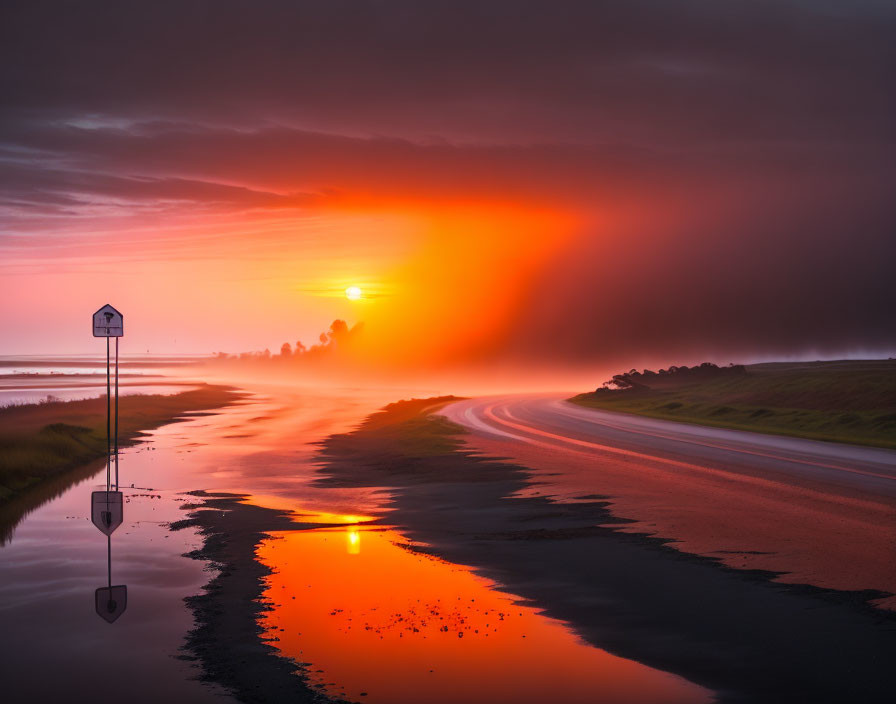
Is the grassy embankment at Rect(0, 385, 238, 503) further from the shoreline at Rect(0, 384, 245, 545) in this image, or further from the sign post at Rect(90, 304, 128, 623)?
the sign post at Rect(90, 304, 128, 623)

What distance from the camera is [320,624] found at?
10.7m

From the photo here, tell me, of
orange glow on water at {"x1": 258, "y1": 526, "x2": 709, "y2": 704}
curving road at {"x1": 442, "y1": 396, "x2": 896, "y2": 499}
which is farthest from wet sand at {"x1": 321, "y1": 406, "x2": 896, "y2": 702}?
curving road at {"x1": 442, "y1": 396, "x2": 896, "y2": 499}

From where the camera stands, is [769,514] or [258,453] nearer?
[769,514]

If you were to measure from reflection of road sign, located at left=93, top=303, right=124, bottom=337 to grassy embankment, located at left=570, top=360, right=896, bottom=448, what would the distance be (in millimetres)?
26459

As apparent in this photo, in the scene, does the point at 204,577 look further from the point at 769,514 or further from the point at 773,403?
the point at 773,403

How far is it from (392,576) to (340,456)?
20527mm

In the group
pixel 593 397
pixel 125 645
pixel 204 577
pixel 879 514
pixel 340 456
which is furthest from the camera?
pixel 593 397

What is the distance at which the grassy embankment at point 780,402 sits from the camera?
132 feet

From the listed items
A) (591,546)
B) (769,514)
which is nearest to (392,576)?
(591,546)

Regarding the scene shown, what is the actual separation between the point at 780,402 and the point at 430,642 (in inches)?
2164

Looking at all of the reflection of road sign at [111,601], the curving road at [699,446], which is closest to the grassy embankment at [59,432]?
the reflection of road sign at [111,601]

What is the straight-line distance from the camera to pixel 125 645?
9867 millimetres

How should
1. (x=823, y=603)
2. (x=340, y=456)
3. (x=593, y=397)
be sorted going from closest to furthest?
(x=823, y=603) → (x=340, y=456) → (x=593, y=397)

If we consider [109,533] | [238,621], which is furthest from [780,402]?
[238,621]
